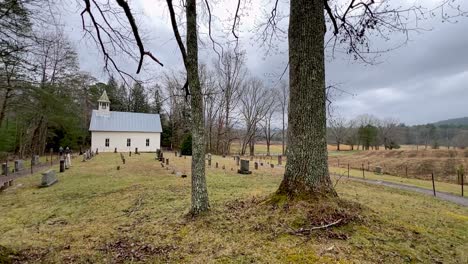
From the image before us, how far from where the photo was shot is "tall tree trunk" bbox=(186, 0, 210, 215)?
4332 mm

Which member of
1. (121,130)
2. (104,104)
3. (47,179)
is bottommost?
(47,179)

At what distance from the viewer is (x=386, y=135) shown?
2372 inches

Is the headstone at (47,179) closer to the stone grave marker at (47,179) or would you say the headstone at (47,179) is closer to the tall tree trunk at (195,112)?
the stone grave marker at (47,179)

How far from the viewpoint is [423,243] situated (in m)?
3.21

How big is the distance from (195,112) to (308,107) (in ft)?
6.28

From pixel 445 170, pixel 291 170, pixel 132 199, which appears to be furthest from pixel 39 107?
pixel 445 170

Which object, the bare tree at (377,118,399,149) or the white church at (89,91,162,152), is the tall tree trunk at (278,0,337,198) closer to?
the white church at (89,91,162,152)

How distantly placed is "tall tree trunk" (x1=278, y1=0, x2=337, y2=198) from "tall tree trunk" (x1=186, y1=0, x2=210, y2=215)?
151 cm

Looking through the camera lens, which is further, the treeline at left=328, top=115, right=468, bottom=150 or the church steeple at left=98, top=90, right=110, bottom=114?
the treeline at left=328, top=115, right=468, bottom=150

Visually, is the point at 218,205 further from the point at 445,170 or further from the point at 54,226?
the point at 445,170

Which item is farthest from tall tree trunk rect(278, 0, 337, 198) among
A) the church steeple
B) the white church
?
the church steeple

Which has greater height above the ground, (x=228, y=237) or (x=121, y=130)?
(x=121, y=130)

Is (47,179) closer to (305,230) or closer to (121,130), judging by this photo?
(305,230)

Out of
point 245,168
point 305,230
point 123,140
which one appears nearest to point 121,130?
point 123,140
